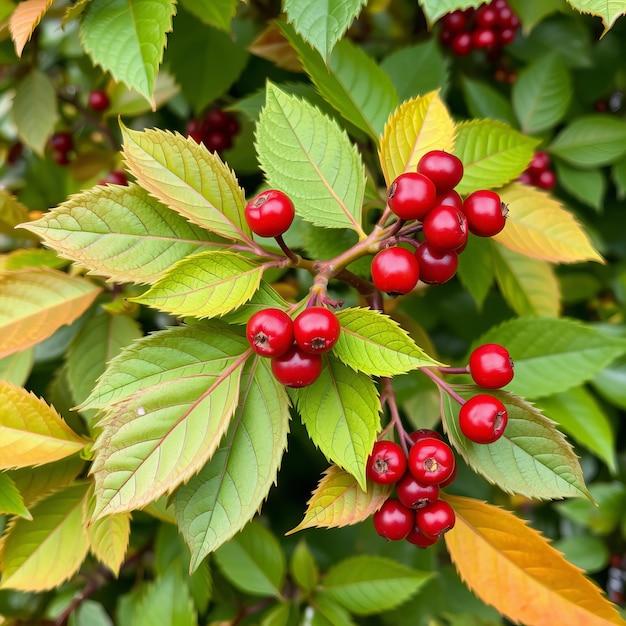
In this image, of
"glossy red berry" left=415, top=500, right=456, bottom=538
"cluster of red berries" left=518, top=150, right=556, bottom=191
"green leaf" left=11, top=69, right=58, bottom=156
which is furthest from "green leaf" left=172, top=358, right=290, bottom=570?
"cluster of red berries" left=518, top=150, right=556, bottom=191

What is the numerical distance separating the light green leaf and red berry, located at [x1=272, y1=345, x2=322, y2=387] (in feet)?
0.77

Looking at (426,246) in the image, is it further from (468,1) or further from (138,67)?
(138,67)

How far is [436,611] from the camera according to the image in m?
1.85

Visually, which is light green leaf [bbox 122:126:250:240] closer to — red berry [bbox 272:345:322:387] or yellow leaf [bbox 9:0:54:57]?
red berry [bbox 272:345:322:387]

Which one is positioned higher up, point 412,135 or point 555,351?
point 412,135

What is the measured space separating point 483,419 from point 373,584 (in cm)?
71

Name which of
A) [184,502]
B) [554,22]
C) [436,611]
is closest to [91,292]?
[184,502]

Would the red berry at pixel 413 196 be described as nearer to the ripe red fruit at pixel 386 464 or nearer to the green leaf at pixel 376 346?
the green leaf at pixel 376 346

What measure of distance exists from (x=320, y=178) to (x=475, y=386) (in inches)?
18.2

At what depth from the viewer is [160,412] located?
0.83 metres

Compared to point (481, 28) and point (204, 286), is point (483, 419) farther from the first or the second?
point (481, 28)

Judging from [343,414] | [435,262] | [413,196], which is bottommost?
[343,414]

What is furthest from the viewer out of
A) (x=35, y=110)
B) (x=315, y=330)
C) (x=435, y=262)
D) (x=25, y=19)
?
(x=35, y=110)

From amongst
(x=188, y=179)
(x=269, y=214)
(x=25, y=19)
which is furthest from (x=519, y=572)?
(x=25, y=19)
